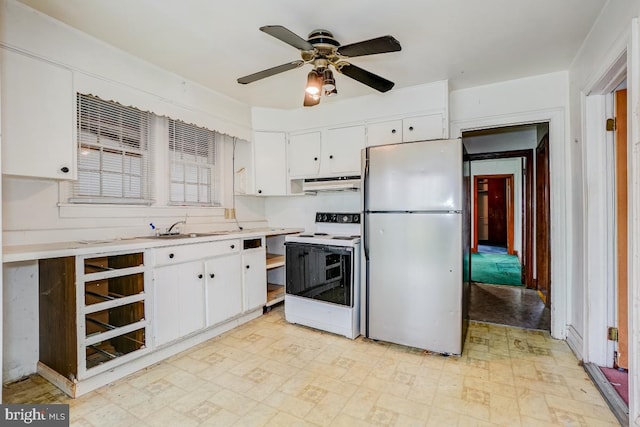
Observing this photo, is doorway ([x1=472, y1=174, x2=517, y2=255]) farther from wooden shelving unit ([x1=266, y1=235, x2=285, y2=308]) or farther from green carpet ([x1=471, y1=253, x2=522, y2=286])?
wooden shelving unit ([x1=266, y1=235, x2=285, y2=308])

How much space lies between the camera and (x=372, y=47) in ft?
5.71

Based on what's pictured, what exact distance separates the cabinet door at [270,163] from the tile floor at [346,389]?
1766 millimetres

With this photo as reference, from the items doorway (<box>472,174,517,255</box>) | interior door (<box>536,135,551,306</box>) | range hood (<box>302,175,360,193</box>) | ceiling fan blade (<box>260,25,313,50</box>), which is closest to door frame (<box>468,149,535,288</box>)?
interior door (<box>536,135,551,306</box>)

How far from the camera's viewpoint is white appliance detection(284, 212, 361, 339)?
9.10 feet

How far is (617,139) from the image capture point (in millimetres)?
2115

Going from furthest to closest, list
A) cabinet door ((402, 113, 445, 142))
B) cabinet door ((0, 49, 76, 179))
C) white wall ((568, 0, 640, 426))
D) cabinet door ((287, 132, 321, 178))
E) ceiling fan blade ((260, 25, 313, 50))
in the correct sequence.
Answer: cabinet door ((287, 132, 321, 178)) < cabinet door ((402, 113, 445, 142)) < cabinet door ((0, 49, 76, 179)) < ceiling fan blade ((260, 25, 313, 50)) < white wall ((568, 0, 640, 426))

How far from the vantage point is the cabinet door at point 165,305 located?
2287mm

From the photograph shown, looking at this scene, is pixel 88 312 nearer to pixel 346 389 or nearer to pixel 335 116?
pixel 346 389

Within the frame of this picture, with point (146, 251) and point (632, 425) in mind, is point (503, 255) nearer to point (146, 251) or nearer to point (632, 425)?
point (632, 425)

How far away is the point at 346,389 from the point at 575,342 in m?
1.94

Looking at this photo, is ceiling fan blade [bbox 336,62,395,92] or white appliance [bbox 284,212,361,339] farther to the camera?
white appliance [bbox 284,212,361,339]

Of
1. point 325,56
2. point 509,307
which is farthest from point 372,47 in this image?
point 509,307

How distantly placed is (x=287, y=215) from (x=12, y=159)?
2.68 metres

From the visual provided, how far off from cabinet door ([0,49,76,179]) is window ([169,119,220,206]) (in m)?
1.02
